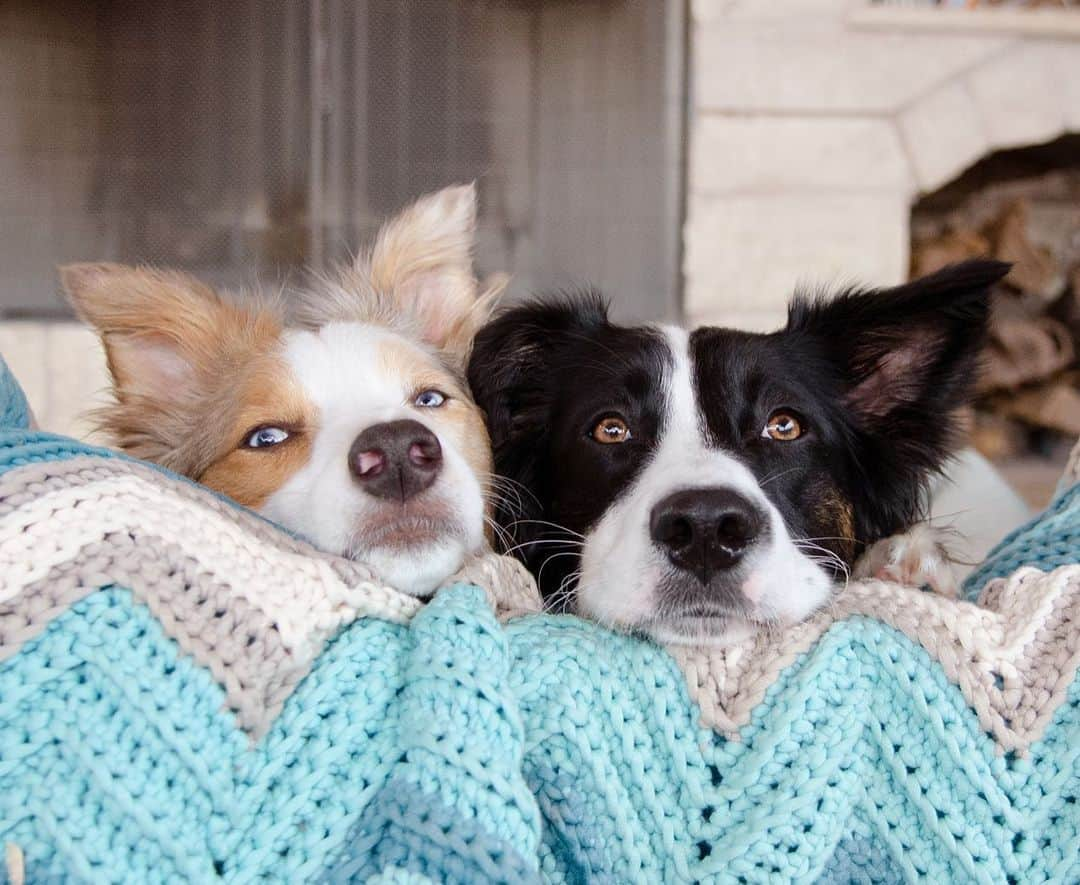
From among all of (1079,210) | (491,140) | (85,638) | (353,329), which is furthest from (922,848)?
(1079,210)

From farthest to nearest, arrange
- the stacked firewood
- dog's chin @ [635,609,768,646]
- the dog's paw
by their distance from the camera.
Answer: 1. the stacked firewood
2. the dog's paw
3. dog's chin @ [635,609,768,646]

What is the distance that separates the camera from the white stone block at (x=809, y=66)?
364 cm

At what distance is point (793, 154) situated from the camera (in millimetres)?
3709

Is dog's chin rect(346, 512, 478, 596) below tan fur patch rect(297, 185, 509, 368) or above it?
below

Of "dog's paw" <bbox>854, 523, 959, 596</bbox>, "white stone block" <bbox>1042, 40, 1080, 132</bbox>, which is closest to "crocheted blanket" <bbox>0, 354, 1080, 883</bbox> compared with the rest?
"dog's paw" <bbox>854, 523, 959, 596</bbox>

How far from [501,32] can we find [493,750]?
137 inches

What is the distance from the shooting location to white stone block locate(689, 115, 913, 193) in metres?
3.69

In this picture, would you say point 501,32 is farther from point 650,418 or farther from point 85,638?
point 85,638

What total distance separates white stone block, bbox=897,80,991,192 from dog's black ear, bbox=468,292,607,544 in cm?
257

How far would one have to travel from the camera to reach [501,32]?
3.80m

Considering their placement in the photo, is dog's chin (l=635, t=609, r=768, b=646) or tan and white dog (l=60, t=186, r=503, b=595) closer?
dog's chin (l=635, t=609, r=768, b=646)

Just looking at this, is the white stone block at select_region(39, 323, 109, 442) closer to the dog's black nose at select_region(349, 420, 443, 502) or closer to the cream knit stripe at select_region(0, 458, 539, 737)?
the dog's black nose at select_region(349, 420, 443, 502)

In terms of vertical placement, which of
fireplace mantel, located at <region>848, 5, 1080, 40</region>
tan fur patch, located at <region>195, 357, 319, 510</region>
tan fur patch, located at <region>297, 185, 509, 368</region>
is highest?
fireplace mantel, located at <region>848, 5, 1080, 40</region>

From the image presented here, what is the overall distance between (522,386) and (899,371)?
602 millimetres
